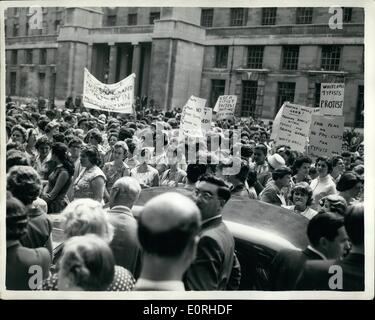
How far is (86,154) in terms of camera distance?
4820 mm

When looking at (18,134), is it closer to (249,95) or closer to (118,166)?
(118,166)

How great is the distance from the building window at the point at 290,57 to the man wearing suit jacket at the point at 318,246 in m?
20.7

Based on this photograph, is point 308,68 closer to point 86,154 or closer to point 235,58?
point 235,58

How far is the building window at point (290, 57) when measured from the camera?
22.9 meters

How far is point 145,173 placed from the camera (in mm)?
5844

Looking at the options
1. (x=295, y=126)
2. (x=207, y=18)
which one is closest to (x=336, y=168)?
(x=295, y=126)

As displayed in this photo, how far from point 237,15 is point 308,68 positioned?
343 inches

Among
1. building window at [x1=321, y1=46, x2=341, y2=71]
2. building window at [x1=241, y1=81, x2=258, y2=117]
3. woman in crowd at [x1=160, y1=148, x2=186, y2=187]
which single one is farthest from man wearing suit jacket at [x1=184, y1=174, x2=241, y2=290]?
building window at [x1=241, y1=81, x2=258, y2=117]

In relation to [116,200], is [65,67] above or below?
above

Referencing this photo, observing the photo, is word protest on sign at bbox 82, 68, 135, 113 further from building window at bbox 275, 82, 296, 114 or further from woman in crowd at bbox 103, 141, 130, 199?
building window at bbox 275, 82, 296, 114

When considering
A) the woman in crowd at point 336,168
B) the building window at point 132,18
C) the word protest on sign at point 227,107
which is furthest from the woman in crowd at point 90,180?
the building window at point 132,18

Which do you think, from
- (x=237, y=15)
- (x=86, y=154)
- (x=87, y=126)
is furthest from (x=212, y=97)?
(x=86, y=154)

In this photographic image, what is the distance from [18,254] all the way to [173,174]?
9.47ft
